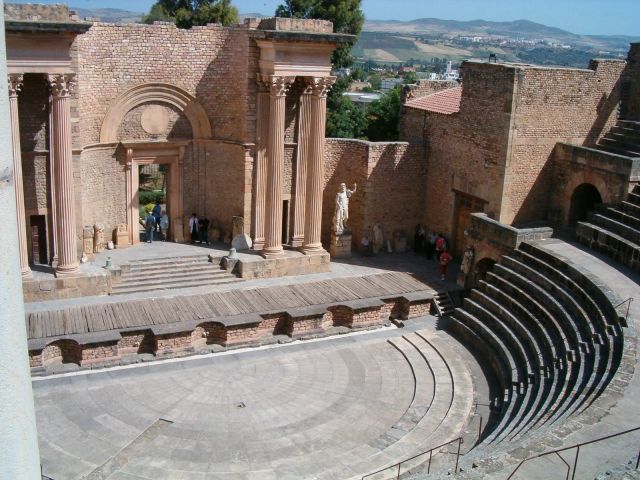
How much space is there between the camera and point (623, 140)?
26266 millimetres

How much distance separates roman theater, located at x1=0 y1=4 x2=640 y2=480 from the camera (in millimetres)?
16094

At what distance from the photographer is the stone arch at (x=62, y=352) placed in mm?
18984

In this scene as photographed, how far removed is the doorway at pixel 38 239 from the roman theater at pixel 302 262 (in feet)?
0.19

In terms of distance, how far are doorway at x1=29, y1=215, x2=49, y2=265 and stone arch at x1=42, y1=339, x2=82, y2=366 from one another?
482 centimetres

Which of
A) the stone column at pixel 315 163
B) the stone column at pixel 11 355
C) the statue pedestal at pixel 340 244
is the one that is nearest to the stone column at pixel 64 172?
the stone column at pixel 315 163

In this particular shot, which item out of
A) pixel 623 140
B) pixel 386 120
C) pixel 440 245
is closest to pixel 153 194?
pixel 386 120

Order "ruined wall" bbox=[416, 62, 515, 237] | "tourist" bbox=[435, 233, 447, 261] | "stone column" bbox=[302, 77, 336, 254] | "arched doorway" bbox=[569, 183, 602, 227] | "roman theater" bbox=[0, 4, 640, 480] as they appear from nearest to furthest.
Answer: "roman theater" bbox=[0, 4, 640, 480] < "stone column" bbox=[302, 77, 336, 254] < "ruined wall" bbox=[416, 62, 515, 237] < "arched doorway" bbox=[569, 183, 602, 227] < "tourist" bbox=[435, 233, 447, 261]

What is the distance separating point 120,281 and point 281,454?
30.4ft

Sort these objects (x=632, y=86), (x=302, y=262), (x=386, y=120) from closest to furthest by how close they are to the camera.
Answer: (x=302, y=262)
(x=632, y=86)
(x=386, y=120)

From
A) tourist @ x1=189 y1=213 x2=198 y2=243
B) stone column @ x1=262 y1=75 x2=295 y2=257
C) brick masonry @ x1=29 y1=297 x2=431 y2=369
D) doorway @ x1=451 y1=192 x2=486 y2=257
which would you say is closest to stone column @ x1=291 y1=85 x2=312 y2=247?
stone column @ x1=262 y1=75 x2=295 y2=257

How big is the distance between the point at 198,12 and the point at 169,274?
30.3 meters

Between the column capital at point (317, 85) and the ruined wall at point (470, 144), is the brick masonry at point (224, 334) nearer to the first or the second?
the ruined wall at point (470, 144)

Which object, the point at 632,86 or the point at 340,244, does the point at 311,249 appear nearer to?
the point at 340,244

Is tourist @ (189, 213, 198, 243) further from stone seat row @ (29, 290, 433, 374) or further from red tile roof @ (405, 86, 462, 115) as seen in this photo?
red tile roof @ (405, 86, 462, 115)
